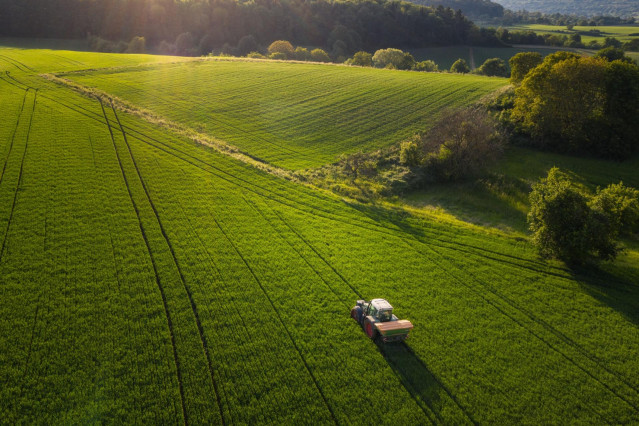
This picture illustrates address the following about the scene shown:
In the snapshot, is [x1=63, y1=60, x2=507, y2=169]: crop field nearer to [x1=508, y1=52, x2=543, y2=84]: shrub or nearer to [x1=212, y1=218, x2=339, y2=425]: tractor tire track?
[x1=508, y1=52, x2=543, y2=84]: shrub

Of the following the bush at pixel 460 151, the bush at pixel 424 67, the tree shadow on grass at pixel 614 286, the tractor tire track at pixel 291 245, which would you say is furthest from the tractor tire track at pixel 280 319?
the bush at pixel 424 67

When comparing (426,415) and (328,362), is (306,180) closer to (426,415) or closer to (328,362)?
(328,362)

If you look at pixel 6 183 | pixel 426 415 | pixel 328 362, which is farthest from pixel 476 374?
pixel 6 183

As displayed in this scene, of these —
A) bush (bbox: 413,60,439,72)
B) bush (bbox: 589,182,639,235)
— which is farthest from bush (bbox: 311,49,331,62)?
bush (bbox: 589,182,639,235)

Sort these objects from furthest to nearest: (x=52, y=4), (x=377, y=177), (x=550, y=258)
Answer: (x=52, y=4) < (x=377, y=177) < (x=550, y=258)

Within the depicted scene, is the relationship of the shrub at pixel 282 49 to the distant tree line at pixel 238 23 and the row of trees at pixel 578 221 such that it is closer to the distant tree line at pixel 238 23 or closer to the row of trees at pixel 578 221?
the distant tree line at pixel 238 23

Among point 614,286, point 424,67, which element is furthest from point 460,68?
point 614,286
